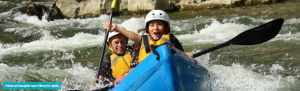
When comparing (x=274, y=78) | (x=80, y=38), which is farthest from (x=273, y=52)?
(x=80, y=38)

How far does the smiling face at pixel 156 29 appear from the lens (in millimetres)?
4273

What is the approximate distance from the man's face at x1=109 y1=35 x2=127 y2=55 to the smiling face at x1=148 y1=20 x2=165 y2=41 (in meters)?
0.32

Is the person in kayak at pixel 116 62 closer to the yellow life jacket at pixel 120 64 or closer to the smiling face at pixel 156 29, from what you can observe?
the yellow life jacket at pixel 120 64

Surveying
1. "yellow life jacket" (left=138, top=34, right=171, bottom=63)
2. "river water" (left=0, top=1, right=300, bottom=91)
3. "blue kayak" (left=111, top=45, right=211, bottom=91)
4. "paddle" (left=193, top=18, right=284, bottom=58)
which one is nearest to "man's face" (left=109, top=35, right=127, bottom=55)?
"yellow life jacket" (left=138, top=34, right=171, bottom=63)

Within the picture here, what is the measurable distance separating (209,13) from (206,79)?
362 inches

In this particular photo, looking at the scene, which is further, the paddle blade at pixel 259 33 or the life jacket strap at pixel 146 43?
the paddle blade at pixel 259 33

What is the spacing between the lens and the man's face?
14.4 ft

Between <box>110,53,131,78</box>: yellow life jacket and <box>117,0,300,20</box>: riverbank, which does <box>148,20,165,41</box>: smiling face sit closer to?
<box>110,53,131,78</box>: yellow life jacket

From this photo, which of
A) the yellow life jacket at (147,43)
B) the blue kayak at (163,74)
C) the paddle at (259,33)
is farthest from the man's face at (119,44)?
the paddle at (259,33)

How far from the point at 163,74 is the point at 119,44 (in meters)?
1.13

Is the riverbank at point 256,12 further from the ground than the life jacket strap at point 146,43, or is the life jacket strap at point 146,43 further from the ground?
the life jacket strap at point 146,43

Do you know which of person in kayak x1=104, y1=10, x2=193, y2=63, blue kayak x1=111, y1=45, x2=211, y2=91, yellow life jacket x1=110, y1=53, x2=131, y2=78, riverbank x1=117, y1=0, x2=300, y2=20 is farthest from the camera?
riverbank x1=117, y1=0, x2=300, y2=20

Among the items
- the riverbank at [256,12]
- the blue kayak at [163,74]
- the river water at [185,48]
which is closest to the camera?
the blue kayak at [163,74]

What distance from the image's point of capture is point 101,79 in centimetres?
433
